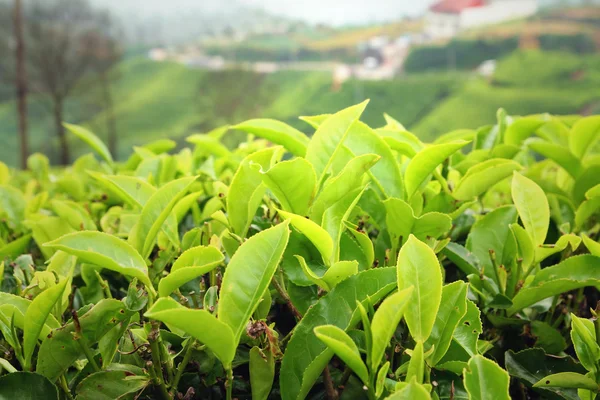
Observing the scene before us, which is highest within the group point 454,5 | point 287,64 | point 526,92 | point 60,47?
point 454,5

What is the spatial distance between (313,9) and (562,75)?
467cm

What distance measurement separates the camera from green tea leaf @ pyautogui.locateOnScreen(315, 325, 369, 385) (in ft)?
1.15

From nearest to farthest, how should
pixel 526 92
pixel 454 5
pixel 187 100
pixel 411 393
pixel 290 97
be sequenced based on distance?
1. pixel 411 393
2. pixel 526 92
3. pixel 454 5
4. pixel 290 97
5. pixel 187 100

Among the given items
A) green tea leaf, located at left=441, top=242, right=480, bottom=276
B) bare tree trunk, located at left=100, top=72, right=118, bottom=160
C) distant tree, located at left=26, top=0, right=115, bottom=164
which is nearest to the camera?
green tea leaf, located at left=441, top=242, right=480, bottom=276

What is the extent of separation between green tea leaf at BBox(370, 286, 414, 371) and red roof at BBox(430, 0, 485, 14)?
9.98 meters

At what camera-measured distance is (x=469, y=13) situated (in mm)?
9305

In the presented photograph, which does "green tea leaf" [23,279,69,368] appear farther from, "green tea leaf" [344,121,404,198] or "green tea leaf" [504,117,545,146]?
"green tea leaf" [504,117,545,146]

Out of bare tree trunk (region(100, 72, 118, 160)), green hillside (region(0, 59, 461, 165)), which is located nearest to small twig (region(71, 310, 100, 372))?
green hillside (region(0, 59, 461, 165))

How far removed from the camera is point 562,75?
9.28m

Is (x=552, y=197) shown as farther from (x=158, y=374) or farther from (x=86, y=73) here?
(x=86, y=73)

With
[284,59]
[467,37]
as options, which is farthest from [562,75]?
[284,59]

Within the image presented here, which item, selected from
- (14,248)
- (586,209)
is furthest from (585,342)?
(14,248)

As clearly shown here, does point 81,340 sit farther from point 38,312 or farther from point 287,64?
point 287,64

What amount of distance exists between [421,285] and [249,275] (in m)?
0.13
